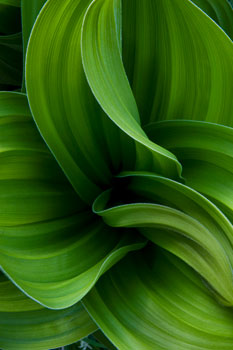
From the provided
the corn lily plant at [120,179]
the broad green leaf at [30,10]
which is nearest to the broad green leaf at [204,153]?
the corn lily plant at [120,179]

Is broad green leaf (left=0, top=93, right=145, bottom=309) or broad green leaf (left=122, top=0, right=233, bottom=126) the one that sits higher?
broad green leaf (left=122, top=0, right=233, bottom=126)

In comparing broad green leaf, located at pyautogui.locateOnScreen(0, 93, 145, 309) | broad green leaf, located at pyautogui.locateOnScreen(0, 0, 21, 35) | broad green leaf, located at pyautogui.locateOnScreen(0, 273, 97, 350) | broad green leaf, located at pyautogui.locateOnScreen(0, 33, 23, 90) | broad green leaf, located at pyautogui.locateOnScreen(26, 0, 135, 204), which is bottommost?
broad green leaf, located at pyautogui.locateOnScreen(0, 273, 97, 350)

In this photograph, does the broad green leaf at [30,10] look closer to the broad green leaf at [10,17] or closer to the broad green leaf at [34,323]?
the broad green leaf at [10,17]

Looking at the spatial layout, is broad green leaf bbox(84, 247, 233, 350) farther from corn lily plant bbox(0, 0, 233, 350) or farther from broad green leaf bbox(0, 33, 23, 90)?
broad green leaf bbox(0, 33, 23, 90)

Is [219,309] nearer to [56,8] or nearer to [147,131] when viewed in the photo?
[147,131]

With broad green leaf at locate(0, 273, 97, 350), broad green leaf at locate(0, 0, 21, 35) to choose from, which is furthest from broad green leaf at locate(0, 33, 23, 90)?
broad green leaf at locate(0, 273, 97, 350)

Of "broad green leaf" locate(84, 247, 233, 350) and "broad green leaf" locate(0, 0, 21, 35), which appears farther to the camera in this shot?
"broad green leaf" locate(0, 0, 21, 35)
